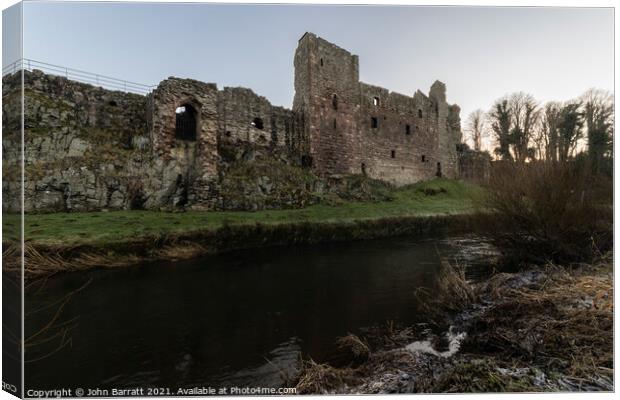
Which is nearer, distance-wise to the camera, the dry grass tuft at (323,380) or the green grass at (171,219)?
the dry grass tuft at (323,380)

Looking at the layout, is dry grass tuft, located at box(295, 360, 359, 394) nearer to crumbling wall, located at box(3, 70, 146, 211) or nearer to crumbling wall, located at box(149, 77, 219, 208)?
crumbling wall, located at box(3, 70, 146, 211)

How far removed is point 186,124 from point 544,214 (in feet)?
48.8

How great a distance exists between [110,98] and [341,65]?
14.8 meters

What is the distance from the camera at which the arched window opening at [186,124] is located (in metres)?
14.7

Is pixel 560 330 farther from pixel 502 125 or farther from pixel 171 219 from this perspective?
pixel 502 125

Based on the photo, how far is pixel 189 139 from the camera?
1484cm

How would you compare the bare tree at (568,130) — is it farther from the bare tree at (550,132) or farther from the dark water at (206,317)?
the dark water at (206,317)

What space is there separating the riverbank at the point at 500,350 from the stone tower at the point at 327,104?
15.8m

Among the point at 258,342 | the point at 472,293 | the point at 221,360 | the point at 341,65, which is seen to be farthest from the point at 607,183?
the point at 341,65

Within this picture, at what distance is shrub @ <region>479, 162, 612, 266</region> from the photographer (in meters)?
5.70

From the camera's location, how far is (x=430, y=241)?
44.5 ft

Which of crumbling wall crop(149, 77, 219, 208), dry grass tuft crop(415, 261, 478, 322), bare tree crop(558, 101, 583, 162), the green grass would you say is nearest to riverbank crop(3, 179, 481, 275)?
the green grass

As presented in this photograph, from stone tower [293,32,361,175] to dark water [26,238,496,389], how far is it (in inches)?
478

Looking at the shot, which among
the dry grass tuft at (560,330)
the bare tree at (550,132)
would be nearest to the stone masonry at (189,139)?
the dry grass tuft at (560,330)
